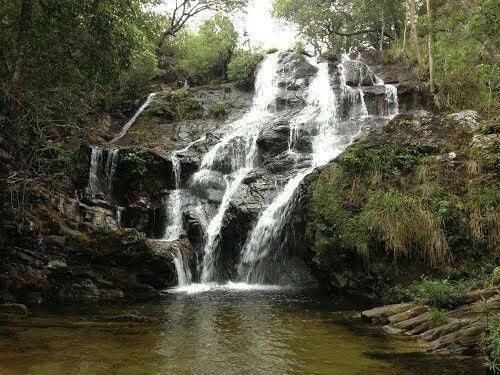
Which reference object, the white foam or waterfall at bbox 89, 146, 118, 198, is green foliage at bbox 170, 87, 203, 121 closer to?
waterfall at bbox 89, 146, 118, 198

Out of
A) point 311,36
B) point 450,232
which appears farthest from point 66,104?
point 311,36

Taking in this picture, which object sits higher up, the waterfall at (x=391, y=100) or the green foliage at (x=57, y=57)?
the waterfall at (x=391, y=100)

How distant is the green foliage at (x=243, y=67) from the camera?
23547 mm

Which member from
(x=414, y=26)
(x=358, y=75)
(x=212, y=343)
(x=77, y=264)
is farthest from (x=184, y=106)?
(x=212, y=343)

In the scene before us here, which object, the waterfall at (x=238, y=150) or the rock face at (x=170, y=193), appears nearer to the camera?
the rock face at (x=170, y=193)

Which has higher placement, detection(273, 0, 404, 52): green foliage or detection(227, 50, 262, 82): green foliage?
detection(273, 0, 404, 52): green foliage

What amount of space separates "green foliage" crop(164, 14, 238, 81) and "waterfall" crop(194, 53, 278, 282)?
11.8 feet

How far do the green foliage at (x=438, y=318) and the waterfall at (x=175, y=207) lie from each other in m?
7.96

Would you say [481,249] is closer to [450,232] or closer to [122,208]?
[450,232]

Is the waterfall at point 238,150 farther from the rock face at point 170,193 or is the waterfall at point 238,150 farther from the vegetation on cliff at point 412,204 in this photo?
the vegetation on cliff at point 412,204

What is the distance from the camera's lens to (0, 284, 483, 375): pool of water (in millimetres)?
5594

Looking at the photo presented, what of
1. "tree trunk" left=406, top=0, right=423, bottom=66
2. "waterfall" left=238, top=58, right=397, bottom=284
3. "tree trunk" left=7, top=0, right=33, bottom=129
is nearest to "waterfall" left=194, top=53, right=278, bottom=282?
"waterfall" left=238, top=58, right=397, bottom=284

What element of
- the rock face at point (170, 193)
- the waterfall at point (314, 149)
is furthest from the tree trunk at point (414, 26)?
the waterfall at point (314, 149)

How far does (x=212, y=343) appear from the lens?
6723 mm
